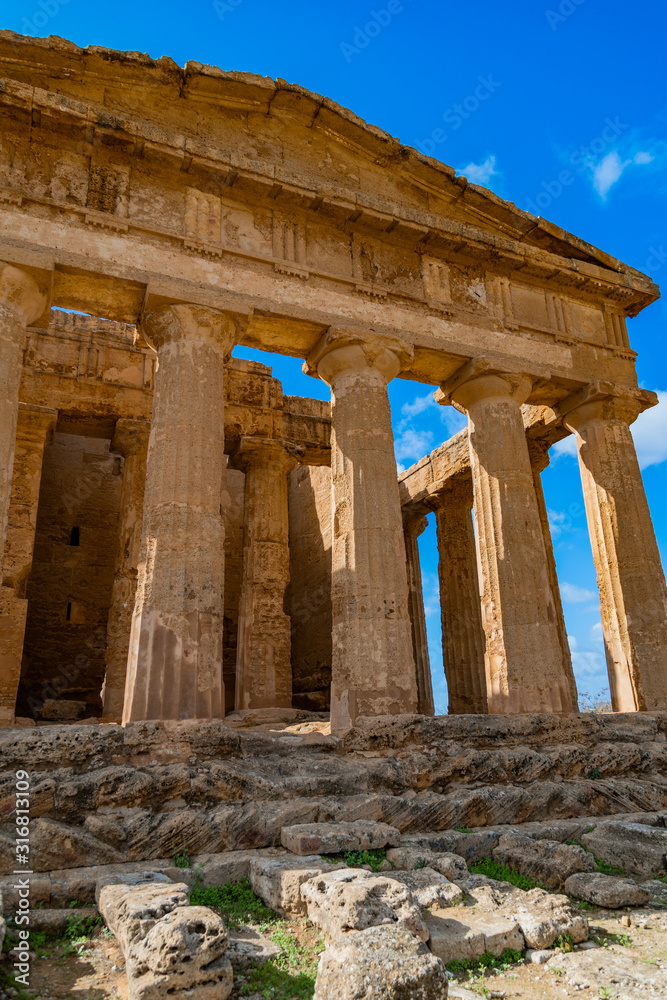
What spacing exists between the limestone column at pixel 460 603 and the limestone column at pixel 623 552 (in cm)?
445

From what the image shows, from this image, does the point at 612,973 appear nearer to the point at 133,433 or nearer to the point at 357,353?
the point at 357,353

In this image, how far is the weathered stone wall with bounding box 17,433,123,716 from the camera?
15.8m

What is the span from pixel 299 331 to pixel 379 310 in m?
1.38

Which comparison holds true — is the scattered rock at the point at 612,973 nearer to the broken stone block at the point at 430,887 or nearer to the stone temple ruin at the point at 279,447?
the broken stone block at the point at 430,887

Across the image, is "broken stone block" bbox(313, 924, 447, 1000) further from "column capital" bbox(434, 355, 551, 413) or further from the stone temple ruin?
"column capital" bbox(434, 355, 551, 413)

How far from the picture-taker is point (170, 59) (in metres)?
10.2

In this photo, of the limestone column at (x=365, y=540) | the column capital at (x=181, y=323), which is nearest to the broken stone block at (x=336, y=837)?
the limestone column at (x=365, y=540)

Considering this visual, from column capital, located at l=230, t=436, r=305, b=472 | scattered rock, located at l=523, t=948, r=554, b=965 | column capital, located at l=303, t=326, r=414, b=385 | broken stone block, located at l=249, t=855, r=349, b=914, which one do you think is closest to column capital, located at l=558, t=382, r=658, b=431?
column capital, located at l=303, t=326, r=414, b=385

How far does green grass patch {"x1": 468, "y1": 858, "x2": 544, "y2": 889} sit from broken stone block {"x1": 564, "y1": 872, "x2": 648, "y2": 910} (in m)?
0.29

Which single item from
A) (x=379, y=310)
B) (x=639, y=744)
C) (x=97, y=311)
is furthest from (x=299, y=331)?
(x=639, y=744)

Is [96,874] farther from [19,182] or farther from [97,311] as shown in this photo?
[19,182]

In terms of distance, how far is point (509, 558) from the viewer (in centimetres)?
1056

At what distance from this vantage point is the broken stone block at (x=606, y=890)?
526cm

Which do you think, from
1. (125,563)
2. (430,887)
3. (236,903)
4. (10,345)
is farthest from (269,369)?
(430,887)
